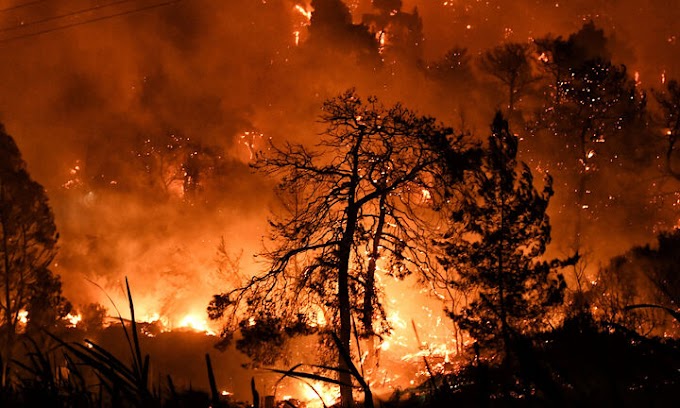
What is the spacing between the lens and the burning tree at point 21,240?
22047mm

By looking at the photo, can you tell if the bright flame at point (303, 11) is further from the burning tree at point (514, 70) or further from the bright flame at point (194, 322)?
the bright flame at point (194, 322)

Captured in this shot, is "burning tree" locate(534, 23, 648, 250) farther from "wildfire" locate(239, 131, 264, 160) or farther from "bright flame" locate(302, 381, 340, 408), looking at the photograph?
"wildfire" locate(239, 131, 264, 160)

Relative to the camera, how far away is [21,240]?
75.0 ft

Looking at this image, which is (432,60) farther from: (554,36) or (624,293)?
(624,293)

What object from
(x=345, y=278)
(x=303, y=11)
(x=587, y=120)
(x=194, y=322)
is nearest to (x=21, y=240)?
(x=194, y=322)

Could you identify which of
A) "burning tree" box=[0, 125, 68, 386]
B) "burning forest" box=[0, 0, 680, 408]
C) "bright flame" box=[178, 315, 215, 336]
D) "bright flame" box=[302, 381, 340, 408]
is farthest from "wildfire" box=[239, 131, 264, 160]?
"burning tree" box=[0, 125, 68, 386]

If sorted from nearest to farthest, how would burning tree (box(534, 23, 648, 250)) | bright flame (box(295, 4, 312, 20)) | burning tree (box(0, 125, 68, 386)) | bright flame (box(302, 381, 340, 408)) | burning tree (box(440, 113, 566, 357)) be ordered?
1. burning tree (box(440, 113, 566, 357))
2. burning tree (box(0, 125, 68, 386))
3. bright flame (box(302, 381, 340, 408))
4. burning tree (box(534, 23, 648, 250))
5. bright flame (box(295, 4, 312, 20))

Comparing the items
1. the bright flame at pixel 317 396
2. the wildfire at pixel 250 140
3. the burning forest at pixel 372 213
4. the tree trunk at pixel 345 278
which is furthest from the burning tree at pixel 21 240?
the wildfire at pixel 250 140

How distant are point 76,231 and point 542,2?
43610 millimetres

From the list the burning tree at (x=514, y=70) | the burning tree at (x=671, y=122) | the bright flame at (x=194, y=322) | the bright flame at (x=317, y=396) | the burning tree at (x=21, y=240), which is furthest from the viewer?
the burning tree at (x=514, y=70)

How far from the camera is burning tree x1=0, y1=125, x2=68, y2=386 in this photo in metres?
22.0

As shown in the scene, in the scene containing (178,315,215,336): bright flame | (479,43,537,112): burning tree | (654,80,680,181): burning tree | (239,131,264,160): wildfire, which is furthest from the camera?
(239,131,264,160): wildfire

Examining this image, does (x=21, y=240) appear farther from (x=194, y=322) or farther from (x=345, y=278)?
(x=345, y=278)

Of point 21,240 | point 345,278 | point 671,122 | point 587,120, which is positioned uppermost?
point 587,120
